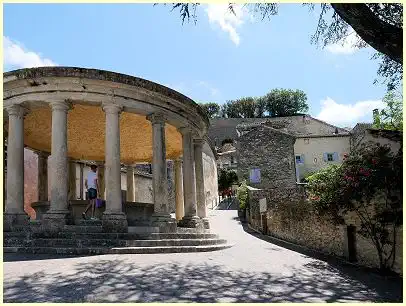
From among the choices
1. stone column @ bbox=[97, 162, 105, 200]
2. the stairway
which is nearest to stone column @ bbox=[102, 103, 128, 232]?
the stairway

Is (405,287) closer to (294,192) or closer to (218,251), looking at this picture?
(218,251)

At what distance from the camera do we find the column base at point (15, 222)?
1003cm

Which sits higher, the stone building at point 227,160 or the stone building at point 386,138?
the stone building at point 227,160

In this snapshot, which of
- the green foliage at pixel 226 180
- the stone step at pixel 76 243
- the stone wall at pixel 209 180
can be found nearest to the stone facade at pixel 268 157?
the stone wall at pixel 209 180

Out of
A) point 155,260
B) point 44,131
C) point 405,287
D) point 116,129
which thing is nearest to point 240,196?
point 44,131

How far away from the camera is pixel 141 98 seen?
36.9 feet

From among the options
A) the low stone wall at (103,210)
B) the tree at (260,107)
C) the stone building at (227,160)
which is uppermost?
the tree at (260,107)

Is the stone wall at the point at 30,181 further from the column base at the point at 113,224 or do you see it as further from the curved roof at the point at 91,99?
the column base at the point at 113,224

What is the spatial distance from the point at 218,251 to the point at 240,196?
14927 mm

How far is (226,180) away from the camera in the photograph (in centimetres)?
4569

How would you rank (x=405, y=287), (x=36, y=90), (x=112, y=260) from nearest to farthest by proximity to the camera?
1. (x=405, y=287)
2. (x=112, y=260)
3. (x=36, y=90)

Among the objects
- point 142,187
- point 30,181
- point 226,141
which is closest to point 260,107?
point 226,141

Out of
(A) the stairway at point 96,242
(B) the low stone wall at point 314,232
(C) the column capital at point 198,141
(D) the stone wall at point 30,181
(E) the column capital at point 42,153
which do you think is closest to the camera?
(A) the stairway at point 96,242

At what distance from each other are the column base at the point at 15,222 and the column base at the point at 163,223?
3.12 metres
